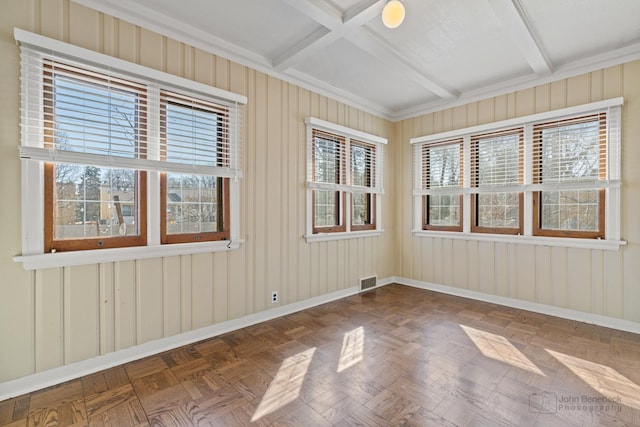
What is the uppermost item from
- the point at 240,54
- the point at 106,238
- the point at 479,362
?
the point at 240,54

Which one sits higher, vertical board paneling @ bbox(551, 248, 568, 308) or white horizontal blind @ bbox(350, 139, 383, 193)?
white horizontal blind @ bbox(350, 139, 383, 193)

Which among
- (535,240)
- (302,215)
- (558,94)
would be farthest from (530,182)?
(302,215)

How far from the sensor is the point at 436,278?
4555 mm

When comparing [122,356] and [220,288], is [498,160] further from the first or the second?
[122,356]

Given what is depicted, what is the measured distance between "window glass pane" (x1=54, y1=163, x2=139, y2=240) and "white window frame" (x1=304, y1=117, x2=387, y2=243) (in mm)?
1889

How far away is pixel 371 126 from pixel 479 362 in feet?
11.3

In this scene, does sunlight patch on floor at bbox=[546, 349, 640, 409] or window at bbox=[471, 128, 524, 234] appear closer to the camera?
sunlight patch on floor at bbox=[546, 349, 640, 409]

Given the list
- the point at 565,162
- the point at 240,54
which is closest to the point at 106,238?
the point at 240,54

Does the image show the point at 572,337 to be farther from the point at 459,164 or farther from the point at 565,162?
Result: the point at 459,164

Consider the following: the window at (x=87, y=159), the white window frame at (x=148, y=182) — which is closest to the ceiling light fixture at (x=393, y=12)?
the white window frame at (x=148, y=182)

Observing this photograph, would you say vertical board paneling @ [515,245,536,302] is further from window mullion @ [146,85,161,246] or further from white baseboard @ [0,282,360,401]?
window mullion @ [146,85,161,246]

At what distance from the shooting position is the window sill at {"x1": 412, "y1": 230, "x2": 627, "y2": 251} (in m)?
3.14

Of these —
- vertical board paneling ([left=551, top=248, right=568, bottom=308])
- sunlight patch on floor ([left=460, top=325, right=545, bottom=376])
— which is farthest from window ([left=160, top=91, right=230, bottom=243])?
vertical board paneling ([left=551, top=248, right=568, bottom=308])

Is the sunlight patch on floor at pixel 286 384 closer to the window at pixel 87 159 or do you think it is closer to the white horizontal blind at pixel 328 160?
the window at pixel 87 159
